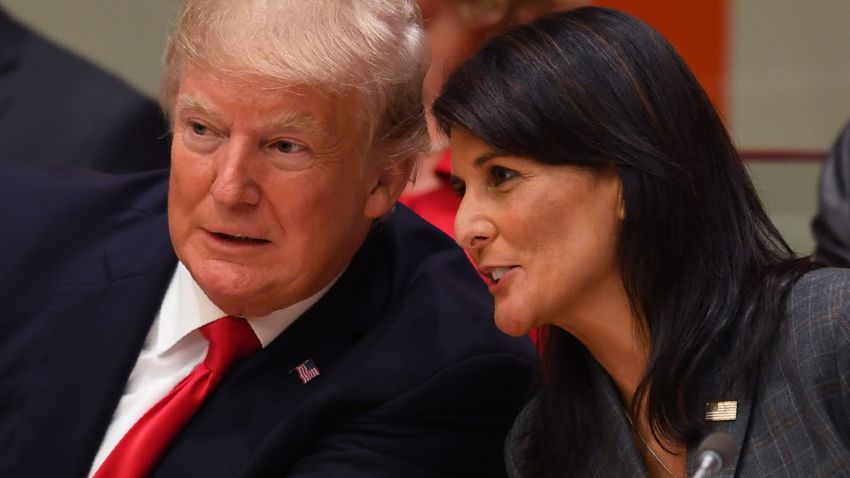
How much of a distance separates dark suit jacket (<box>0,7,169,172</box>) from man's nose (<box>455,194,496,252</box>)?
0.98m

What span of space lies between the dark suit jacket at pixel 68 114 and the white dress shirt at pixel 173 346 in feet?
1.92

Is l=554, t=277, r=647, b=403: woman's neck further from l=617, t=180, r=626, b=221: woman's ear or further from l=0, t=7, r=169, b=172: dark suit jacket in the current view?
l=0, t=7, r=169, b=172: dark suit jacket

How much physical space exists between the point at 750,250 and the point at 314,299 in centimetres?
70

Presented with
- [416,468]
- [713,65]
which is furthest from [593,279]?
[713,65]

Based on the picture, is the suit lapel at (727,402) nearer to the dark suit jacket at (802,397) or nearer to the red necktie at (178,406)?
the dark suit jacket at (802,397)

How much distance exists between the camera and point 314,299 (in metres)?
2.26

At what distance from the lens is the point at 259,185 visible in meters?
2.11

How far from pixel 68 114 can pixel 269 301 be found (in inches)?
35.1

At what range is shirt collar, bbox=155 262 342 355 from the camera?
2250mm

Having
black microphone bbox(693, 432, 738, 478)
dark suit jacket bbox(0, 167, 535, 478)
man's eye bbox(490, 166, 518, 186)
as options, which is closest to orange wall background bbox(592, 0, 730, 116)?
dark suit jacket bbox(0, 167, 535, 478)

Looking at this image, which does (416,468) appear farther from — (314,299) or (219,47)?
(219,47)

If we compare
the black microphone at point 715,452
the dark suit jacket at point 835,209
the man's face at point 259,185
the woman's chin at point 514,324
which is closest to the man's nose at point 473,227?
the woman's chin at point 514,324

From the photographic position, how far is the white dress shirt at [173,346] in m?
2.24

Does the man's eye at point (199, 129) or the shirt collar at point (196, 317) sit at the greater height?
the man's eye at point (199, 129)
